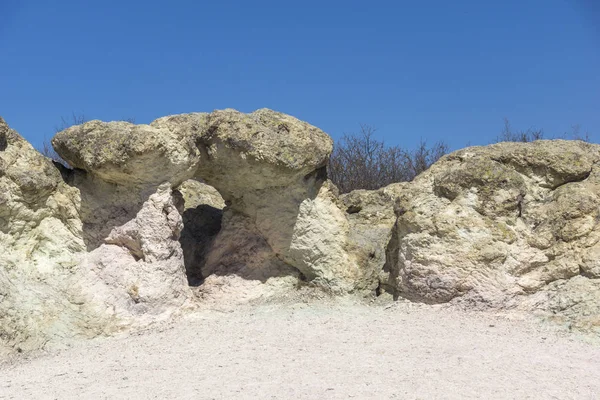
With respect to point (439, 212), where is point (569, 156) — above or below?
above

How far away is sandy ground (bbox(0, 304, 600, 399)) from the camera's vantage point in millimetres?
5551

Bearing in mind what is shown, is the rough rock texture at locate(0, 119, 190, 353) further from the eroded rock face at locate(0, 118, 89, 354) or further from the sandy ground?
the sandy ground

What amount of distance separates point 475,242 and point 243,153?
284cm

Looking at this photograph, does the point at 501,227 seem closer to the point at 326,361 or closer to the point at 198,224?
the point at 326,361

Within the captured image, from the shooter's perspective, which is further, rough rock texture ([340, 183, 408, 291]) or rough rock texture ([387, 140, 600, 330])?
rough rock texture ([340, 183, 408, 291])

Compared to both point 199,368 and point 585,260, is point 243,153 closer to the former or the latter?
point 199,368

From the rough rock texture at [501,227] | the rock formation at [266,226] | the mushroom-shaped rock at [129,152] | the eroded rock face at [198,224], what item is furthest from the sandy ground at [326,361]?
the mushroom-shaped rock at [129,152]

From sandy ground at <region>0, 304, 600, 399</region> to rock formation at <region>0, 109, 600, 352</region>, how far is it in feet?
1.70

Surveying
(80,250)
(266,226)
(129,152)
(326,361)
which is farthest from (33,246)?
(326,361)

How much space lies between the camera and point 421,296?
26.6 feet

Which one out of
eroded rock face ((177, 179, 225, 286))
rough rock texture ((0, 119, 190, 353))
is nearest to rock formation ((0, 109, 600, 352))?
rough rock texture ((0, 119, 190, 353))

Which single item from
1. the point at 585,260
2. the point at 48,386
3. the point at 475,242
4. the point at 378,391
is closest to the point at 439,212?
the point at 475,242

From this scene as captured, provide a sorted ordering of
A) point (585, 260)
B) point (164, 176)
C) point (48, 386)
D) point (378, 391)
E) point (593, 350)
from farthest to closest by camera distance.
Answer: point (164, 176)
point (585, 260)
point (593, 350)
point (48, 386)
point (378, 391)

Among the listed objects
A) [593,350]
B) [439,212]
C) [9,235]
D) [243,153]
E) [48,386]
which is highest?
[243,153]
